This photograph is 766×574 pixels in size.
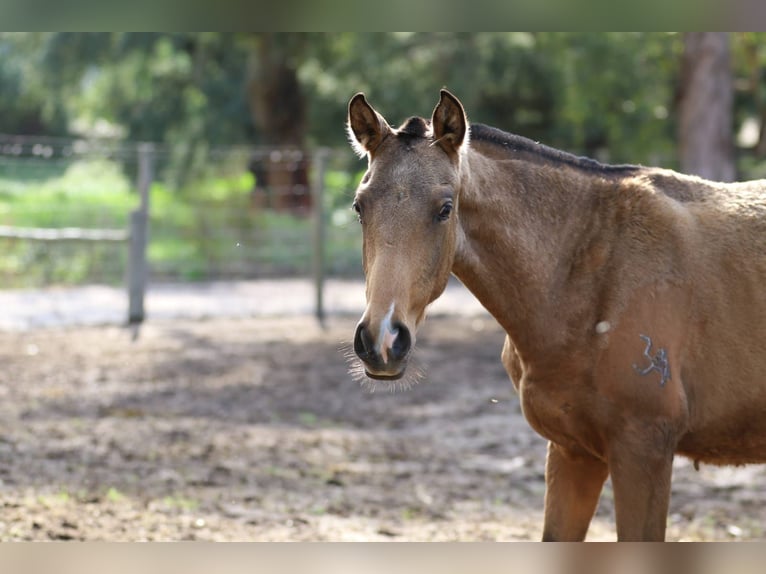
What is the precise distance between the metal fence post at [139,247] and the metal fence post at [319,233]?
219cm

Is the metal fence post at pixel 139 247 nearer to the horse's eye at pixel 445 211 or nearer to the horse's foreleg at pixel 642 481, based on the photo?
the horse's eye at pixel 445 211

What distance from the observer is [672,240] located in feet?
10.5

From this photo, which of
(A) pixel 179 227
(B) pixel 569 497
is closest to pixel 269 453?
(B) pixel 569 497

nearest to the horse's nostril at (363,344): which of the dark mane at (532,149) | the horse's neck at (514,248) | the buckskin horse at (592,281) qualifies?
the buckskin horse at (592,281)

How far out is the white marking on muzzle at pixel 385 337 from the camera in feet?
8.49

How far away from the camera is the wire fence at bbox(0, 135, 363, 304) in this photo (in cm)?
1246

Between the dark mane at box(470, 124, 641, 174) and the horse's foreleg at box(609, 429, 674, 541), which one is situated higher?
the dark mane at box(470, 124, 641, 174)

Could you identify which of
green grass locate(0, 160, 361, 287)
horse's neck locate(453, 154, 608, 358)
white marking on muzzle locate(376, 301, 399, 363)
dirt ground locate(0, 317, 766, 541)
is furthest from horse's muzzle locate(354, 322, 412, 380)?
green grass locate(0, 160, 361, 287)

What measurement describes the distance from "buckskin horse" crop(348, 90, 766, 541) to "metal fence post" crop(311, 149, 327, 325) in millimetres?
9002

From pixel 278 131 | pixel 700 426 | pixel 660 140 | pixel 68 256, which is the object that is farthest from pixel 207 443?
pixel 278 131

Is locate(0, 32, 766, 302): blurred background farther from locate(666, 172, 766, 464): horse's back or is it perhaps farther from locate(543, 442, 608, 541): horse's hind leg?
locate(543, 442, 608, 541): horse's hind leg

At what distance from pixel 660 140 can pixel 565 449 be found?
50.0 feet

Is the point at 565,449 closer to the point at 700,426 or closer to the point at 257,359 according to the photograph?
the point at 700,426

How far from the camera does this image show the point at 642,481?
2.96 metres
